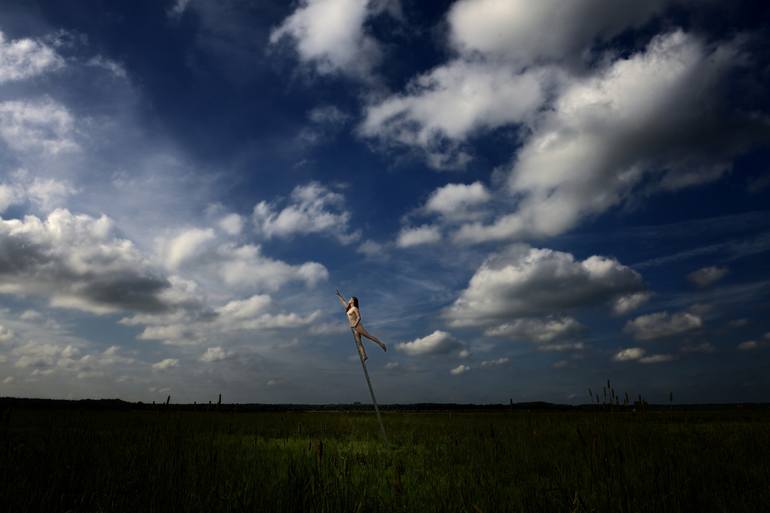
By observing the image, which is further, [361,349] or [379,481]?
[361,349]

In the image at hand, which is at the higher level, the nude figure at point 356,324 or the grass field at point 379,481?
the nude figure at point 356,324

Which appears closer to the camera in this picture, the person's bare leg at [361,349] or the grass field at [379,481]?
the grass field at [379,481]

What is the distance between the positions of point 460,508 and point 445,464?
3856mm

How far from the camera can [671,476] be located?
234 inches

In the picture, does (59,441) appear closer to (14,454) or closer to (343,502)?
(14,454)

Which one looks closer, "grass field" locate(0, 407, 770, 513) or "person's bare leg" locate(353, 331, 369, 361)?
"grass field" locate(0, 407, 770, 513)

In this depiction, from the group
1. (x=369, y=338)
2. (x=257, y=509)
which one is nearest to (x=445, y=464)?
(x=369, y=338)

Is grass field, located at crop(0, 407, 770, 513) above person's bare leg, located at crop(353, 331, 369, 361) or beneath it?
beneath

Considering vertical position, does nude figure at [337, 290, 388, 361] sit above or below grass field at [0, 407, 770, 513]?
above

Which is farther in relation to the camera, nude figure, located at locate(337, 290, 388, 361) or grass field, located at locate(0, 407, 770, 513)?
nude figure, located at locate(337, 290, 388, 361)

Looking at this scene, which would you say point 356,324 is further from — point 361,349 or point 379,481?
point 379,481

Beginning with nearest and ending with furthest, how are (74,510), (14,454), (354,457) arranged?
(74,510) → (14,454) → (354,457)

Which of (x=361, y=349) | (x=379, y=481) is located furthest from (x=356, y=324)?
(x=379, y=481)

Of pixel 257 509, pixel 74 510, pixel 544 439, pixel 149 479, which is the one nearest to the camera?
pixel 257 509
